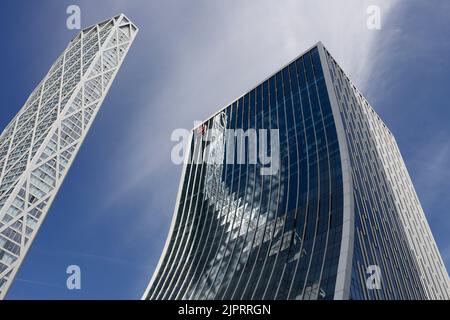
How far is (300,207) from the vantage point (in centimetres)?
8244

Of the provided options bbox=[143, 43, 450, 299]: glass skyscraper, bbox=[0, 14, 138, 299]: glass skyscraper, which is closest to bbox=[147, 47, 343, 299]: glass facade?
bbox=[143, 43, 450, 299]: glass skyscraper

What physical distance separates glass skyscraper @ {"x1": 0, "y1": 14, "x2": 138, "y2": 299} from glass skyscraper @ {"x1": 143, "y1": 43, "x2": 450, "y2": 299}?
3215 centimetres

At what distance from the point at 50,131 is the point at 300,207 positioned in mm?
45685

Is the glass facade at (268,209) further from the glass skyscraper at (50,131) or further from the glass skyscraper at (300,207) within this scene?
the glass skyscraper at (50,131)

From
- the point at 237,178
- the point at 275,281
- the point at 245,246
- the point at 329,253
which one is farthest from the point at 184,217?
the point at 329,253

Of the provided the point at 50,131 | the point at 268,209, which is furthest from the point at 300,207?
the point at 50,131

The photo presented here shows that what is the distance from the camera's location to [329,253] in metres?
68.5

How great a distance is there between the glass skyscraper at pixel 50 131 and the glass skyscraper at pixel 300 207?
105ft

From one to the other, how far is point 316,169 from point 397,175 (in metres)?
43.8

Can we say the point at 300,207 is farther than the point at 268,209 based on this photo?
No

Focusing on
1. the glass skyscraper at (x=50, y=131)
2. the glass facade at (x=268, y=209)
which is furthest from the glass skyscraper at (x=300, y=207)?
the glass skyscraper at (x=50, y=131)

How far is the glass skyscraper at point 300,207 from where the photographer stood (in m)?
71.6

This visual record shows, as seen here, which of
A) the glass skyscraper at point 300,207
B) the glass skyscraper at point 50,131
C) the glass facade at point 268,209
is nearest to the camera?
the glass skyscraper at point 50,131

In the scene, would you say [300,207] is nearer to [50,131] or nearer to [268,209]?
[268,209]
